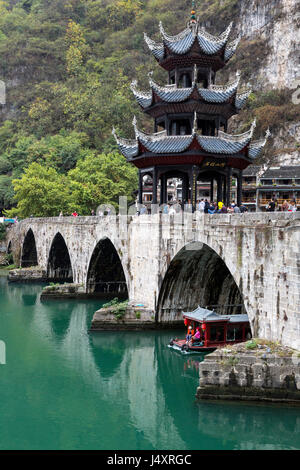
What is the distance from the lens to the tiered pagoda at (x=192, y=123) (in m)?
23.6

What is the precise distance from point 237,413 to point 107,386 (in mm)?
5425

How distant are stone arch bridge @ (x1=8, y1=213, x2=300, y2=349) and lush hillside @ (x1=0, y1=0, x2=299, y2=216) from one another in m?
9.71

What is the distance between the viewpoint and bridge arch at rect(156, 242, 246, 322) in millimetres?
21078

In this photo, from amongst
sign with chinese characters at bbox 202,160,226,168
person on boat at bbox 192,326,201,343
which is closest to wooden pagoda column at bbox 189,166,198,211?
sign with chinese characters at bbox 202,160,226,168

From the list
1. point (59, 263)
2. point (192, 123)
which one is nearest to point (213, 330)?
point (192, 123)

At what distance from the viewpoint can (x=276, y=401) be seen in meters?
12.8

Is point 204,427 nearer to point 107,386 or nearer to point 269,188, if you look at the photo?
point 107,386

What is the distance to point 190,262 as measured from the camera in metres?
21.0

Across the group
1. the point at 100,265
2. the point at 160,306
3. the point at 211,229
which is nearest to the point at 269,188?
the point at 100,265

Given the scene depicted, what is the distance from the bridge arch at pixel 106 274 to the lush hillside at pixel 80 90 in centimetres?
1566

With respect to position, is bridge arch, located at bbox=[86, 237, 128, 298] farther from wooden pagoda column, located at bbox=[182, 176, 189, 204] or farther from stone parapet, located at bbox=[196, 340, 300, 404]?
stone parapet, located at bbox=[196, 340, 300, 404]

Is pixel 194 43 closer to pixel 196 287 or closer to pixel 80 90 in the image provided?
pixel 196 287

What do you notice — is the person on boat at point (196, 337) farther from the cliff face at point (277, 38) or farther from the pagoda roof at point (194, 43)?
the cliff face at point (277, 38)
